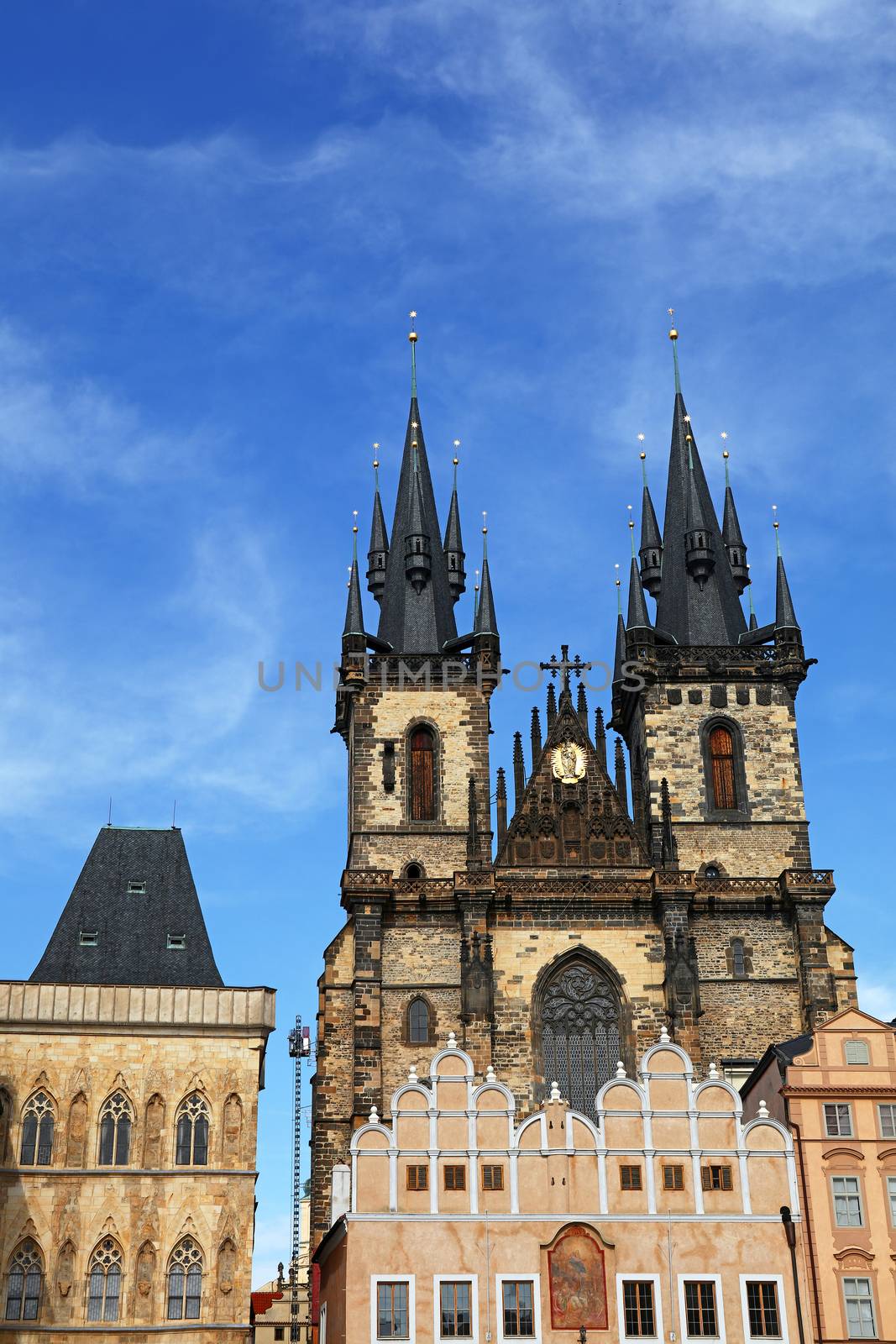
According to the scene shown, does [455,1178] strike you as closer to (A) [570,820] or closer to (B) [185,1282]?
(B) [185,1282]

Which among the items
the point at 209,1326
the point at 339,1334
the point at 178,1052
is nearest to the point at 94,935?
the point at 178,1052

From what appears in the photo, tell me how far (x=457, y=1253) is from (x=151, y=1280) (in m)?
8.33

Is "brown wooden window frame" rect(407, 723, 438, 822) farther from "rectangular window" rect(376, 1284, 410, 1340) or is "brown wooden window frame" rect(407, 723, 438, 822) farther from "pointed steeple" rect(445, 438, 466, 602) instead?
"rectangular window" rect(376, 1284, 410, 1340)

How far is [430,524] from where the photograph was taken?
6284 centimetres

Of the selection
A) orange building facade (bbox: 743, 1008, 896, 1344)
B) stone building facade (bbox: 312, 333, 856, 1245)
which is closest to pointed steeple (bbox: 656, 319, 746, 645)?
stone building facade (bbox: 312, 333, 856, 1245)

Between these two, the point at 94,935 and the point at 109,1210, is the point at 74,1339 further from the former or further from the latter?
the point at 94,935

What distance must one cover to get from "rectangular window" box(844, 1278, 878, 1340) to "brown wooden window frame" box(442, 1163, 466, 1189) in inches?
318

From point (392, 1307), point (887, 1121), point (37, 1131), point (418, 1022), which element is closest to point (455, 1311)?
point (392, 1307)

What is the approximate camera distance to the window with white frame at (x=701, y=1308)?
3609 centimetres

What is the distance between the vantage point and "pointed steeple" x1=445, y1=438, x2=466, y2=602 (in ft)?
205

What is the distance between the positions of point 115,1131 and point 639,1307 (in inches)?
514

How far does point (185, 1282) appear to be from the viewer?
40688 millimetres

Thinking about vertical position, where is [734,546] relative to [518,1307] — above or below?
above

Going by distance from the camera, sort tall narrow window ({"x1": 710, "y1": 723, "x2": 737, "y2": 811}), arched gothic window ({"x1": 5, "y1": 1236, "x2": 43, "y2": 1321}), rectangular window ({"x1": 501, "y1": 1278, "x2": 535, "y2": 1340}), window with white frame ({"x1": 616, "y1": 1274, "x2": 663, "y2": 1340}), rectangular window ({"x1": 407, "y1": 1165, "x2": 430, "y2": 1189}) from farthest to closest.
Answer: tall narrow window ({"x1": 710, "y1": 723, "x2": 737, "y2": 811}) < arched gothic window ({"x1": 5, "y1": 1236, "x2": 43, "y2": 1321}) < rectangular window ({"x1": 407, "y1": 1165, "x2": 430, "y2": 1189}) < window with white frame ({"x1": 616, "y1": 1274, "x2": 663, "y2": 1340}) < rectangular window ({"x1": 501, "y1": 1278, "x2": 535, "y2": 1340})
